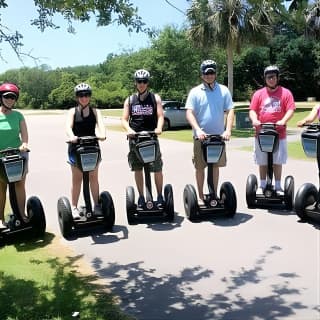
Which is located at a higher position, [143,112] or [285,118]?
[143,112]

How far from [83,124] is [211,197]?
76.7 inches

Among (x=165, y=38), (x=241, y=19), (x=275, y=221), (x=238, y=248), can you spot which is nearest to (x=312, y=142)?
(x=275, y=221)

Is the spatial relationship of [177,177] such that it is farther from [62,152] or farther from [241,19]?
[241,19]

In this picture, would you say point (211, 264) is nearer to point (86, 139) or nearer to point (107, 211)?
point (107, 211)

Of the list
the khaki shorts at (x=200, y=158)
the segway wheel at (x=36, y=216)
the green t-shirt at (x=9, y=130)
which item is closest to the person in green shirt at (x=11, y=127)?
the green t-shirt at (x=9, y=130)

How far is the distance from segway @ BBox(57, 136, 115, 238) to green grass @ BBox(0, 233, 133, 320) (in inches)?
19.7

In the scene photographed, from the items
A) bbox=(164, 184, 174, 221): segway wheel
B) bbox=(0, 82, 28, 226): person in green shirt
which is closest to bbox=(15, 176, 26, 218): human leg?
bbox=(0, 82, 28, 226): person in green shirt

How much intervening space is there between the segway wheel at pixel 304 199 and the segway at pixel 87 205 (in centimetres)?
235

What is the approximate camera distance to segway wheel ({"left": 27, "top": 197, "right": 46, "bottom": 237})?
20.0 ft

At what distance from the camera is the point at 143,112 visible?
6.68 meters

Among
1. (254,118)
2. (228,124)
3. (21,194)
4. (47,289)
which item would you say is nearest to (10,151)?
(21,194)

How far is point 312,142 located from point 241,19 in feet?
73.9

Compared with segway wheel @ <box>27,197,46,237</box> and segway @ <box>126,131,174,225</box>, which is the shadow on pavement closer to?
segway wheel @ <box>27,197,46,237</box>

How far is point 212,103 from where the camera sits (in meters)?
6.85
